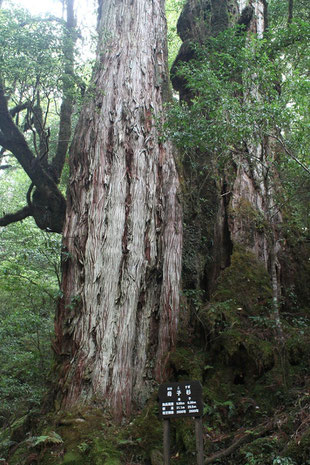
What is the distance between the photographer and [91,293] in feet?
19.8

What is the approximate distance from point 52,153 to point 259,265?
279 inches

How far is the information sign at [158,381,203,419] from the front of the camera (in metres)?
4.00

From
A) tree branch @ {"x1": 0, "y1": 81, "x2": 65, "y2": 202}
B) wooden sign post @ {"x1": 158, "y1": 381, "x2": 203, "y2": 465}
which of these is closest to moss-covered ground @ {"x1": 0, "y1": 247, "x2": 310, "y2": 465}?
wooden sign post @ {"x1": 158, "y1": 381, "x2": 203, "y2": 465}

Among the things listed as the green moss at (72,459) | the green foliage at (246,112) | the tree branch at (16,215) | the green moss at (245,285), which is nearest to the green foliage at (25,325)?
the tree branch at (16,215)

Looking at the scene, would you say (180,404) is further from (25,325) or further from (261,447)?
(25,325)

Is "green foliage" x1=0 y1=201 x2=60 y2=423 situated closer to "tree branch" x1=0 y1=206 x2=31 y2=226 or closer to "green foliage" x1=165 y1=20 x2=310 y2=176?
"tree branch" x1=0 y1=206 x2=31 y2=226

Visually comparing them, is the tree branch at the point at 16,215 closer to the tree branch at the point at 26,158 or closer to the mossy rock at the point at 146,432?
the tree branch at the point at 26,158

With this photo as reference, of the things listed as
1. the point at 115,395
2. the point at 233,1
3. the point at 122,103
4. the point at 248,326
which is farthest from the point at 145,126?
the point at 233,1

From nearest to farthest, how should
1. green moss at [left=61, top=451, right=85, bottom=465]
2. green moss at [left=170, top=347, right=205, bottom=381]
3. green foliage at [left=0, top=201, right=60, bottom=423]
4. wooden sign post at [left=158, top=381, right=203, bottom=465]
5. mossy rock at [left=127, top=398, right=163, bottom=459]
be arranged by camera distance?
1. wooden sign post at [left=158, top=381, right=203, bottom=465]
2. green moss at [left=61, top=451, right=85, bottom=465]
3. mossy rock at [left=127, top=398, right=163, bottom=459]
4. green moss at [left=170, top=347, right=205, bottom=381]
5. green foliage at [left=0, top=201, right=60, bottom=423]

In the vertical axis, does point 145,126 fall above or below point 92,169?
above

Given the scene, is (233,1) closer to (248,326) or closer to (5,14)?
(5,14)

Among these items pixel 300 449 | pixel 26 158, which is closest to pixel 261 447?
pixel 300 449

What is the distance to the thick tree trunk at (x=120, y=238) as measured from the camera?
5695 mm

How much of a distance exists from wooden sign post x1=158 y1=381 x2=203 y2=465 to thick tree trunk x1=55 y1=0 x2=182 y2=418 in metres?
1.53
